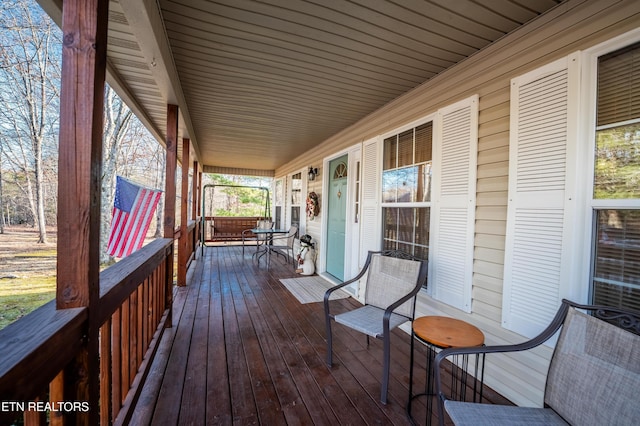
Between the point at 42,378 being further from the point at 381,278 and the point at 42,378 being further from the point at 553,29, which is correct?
the point at 553,29

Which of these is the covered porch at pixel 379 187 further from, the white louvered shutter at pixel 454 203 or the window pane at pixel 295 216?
the window pane at pixel 295 216

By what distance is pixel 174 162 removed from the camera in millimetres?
2846

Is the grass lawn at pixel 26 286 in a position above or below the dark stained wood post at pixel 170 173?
below

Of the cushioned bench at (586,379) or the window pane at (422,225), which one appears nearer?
A: the cushioned bench at (586,379)

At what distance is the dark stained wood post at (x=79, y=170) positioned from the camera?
35.9 inches

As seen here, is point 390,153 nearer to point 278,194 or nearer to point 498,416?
point 498,416

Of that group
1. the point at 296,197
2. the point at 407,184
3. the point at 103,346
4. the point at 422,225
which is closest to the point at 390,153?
the point at 407,184

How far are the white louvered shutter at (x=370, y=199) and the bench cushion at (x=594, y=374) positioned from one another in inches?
85.9

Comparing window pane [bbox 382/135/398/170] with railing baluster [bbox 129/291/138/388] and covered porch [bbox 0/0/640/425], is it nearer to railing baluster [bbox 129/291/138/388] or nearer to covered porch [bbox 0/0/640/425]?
covered porch [bbox 0/0/640/425]

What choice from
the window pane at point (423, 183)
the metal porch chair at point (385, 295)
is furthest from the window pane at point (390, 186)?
the metal porch chair at point (385, 295)

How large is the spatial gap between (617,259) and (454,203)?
1031mm

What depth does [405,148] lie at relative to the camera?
3.03m

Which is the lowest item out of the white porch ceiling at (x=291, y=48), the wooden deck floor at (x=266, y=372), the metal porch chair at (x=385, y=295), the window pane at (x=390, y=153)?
the wooden deck floor at (x=266, y=372)

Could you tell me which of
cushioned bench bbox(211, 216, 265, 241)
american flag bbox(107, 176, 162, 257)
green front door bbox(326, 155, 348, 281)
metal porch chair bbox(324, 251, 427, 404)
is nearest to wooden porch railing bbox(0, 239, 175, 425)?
american flag bbox(107, 176, 162, 257)
